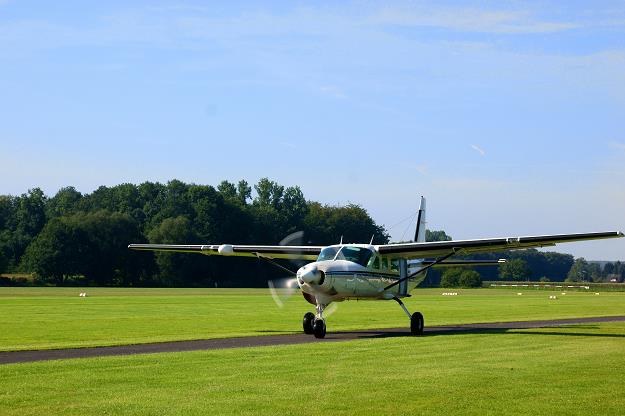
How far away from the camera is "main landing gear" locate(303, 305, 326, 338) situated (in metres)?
28.8

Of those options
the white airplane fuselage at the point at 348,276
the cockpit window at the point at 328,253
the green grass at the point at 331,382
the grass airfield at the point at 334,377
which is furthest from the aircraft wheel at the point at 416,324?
the green grass at the point at 331,382

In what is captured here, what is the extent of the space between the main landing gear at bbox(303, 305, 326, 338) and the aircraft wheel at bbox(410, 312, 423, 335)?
10.3 ft

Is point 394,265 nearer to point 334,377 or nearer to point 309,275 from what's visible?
point 309,275

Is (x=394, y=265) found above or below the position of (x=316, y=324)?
above

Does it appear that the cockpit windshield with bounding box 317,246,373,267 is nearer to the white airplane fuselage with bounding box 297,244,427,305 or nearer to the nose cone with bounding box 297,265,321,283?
the white airplane fuselage with bounding box 297,244,427,305

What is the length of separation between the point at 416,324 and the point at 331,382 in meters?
14.1

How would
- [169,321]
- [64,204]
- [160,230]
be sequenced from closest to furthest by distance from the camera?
1. [169,321]
2. [160,230]
3. [64,204]

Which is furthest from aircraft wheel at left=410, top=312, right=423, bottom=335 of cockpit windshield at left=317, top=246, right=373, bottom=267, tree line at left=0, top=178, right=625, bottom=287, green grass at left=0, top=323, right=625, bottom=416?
tree line at left=0, top=178, right=625, bottom=287

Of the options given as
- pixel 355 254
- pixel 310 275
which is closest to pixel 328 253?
pixel 355 254

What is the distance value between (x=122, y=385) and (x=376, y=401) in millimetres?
4833

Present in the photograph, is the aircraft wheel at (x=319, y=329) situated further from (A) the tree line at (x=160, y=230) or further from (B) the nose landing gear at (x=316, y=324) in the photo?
(A) the tree line at (x=160, y=230)

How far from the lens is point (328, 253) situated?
30938 millimetres

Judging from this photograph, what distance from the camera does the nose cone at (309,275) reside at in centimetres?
2856

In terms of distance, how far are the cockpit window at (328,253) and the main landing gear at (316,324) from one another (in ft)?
5.33
